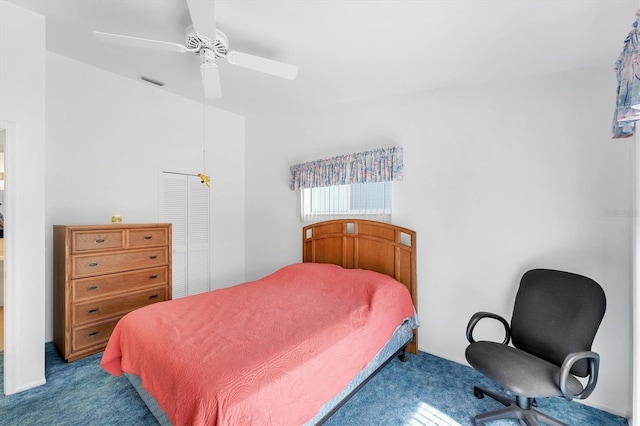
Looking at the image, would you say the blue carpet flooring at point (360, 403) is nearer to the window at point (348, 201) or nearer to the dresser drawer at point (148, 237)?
A: the dresser drawer at point (148, 237)

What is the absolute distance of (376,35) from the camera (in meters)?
2.14

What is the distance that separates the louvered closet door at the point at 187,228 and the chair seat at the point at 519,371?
11.2 ft

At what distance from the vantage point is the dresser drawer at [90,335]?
2592 millimetres

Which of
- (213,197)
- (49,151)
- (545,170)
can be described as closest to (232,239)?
(213,197)

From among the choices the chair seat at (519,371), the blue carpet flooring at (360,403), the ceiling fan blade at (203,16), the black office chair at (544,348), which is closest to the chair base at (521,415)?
the black office chair at (544,348)

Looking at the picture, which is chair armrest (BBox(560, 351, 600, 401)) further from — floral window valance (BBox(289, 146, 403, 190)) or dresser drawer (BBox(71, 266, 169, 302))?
dresser drawer (BBox(71, 266, 169, 302))

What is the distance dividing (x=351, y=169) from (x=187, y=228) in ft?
7.75

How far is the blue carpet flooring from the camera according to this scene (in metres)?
1.94

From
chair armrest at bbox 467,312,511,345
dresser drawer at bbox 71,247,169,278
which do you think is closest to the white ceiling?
dresser drawer at bbox 71,247,169,278

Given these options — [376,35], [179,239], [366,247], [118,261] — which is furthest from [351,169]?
[118,261]

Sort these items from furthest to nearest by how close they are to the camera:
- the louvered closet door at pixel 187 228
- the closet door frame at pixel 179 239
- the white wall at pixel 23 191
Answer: the louvered closet door at pixel 187 228, the closet door frame at pixel 179 239, the white wall at pixel 23 191

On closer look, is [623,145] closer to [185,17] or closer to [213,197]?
[185,17]

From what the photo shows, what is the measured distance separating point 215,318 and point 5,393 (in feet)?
5.42

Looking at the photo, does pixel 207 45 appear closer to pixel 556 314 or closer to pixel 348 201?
pixel 348 201
